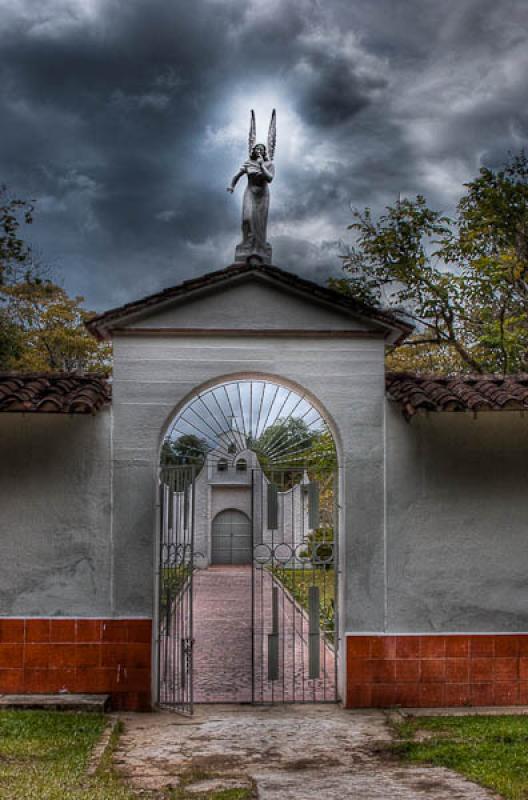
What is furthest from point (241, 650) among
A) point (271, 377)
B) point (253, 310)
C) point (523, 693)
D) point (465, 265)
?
point (465, 265)

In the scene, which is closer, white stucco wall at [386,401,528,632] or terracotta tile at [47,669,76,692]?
terracotta tile at [47,669,76,692]

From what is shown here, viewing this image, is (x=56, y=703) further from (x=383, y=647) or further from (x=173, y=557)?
(x=383, y=647)

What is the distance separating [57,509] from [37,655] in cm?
142

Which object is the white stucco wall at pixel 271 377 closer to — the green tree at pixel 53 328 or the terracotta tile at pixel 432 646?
the terracotta tile at pixel 432 646

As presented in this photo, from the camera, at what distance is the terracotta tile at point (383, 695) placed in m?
7.66

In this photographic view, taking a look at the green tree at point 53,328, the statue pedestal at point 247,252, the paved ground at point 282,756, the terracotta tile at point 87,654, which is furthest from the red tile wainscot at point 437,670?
the green tree at point 53,328

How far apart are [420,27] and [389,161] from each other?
35.1ft

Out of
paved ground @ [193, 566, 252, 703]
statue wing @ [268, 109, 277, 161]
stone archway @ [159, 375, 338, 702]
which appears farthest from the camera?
statue wing @ [268, 109, 277, 161]

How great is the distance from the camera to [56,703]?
7.27 meters

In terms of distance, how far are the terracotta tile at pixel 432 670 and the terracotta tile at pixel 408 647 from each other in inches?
4.6

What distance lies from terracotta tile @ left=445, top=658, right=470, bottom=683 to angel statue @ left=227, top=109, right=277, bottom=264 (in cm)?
460

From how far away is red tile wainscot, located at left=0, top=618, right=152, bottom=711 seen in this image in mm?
7590

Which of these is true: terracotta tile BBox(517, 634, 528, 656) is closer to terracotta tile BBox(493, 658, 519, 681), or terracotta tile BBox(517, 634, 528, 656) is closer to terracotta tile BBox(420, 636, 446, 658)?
terracotta tile BBox(493, 658, 519, 681)

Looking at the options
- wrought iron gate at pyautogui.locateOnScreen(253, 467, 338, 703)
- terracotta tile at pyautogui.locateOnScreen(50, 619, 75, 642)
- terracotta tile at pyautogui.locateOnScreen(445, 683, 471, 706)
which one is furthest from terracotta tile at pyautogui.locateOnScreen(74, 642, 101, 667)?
terracotta tile at pyautogui.locateOnScreen(445, 683, 471, 706)
